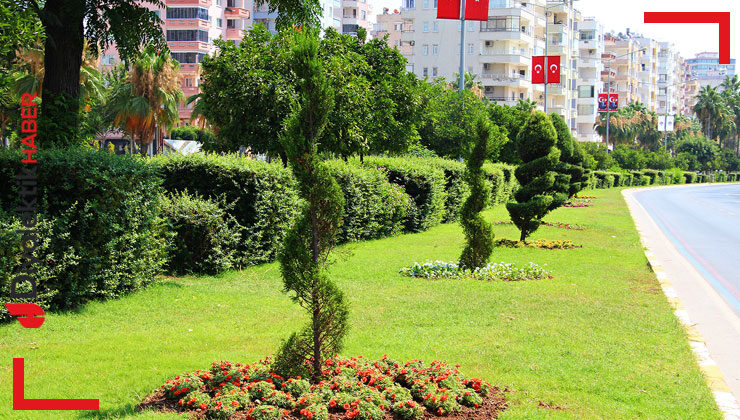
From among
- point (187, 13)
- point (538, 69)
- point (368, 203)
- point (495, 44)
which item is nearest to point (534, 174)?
point (368, 203)

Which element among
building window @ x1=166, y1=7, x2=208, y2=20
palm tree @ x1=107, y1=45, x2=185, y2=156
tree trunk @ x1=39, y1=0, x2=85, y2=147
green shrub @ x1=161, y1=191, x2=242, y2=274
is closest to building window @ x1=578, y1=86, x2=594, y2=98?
building window @ x1=166, y1=7, x2=208, y2=20

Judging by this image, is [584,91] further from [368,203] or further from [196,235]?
[196,235]

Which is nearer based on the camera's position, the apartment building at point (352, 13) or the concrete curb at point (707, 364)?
the concrete curb at point (707, 364)

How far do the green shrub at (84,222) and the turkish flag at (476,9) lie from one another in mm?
20813

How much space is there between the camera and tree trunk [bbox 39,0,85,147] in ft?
37.0

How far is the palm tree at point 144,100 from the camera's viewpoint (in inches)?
1953

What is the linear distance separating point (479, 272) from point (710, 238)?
42.4 ft

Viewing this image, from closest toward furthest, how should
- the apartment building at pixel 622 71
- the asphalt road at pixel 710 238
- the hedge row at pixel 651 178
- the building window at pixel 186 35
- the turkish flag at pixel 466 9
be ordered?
the asphalt road at pixel 710 238 < the turkish flag at pixel 466 9 < the hedge row at pixel 651 178 < the building window at pixel 186 35 < the apartment building at pixel 622 71

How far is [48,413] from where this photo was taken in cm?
549

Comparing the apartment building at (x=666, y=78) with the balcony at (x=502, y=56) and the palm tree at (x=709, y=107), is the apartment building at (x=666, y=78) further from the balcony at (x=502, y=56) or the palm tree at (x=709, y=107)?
the balcony at (x=502, y=56)

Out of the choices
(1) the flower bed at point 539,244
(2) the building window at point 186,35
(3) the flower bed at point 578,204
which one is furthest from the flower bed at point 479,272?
(2) the building window at point 186,35

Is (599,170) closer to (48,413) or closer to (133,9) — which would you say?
(133,9)

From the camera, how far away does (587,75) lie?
10994 cm

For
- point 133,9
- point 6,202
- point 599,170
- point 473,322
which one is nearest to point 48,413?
point 6,202
